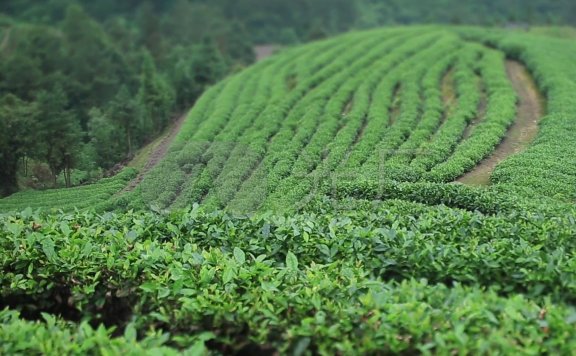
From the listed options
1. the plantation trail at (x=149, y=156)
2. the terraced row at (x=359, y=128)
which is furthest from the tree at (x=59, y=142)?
the plantation trail at (x=149, y=156)

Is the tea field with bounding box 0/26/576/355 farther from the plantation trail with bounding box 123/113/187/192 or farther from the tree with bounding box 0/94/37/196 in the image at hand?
the tree with bounding box 0/94/37/196

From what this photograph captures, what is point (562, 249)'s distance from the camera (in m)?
6.88

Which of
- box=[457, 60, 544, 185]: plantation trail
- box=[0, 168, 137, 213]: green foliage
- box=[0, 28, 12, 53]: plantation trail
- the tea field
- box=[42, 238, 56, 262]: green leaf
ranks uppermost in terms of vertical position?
box=[0, 28, 12, 53]: plantation trail

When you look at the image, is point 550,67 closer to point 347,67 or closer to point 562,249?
point 347,67

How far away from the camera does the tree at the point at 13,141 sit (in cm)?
1073

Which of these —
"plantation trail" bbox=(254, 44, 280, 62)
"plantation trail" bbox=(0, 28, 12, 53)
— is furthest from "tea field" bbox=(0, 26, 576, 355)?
"plantation trail" bbox=(254, 44, 280, 62)

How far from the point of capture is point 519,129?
589 inches

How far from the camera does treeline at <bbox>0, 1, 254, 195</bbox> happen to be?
1100cm

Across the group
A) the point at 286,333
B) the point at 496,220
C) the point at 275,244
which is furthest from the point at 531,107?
the point at 286,333

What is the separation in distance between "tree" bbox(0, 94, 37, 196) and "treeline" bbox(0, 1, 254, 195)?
2 cm

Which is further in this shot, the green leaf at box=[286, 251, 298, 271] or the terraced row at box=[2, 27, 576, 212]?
the terraced row at box=[2, 27, 576, 212]

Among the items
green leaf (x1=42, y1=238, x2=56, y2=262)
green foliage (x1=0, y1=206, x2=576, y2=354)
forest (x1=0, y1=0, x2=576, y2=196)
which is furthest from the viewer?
forest (x1=0, y1=0, x2=576, y2=196)

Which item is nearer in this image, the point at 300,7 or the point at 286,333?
the point at 286,333

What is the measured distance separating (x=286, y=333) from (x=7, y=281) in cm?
361
